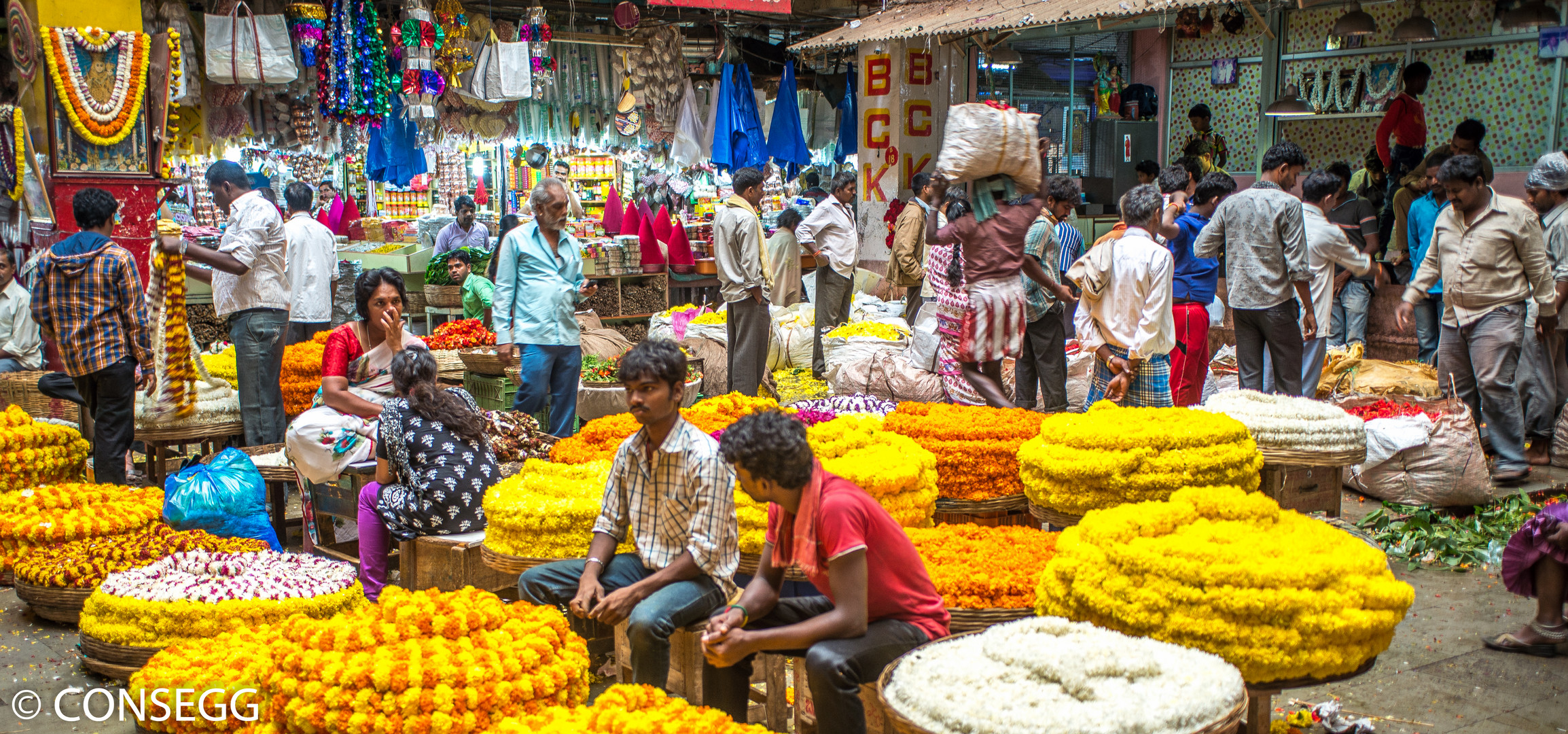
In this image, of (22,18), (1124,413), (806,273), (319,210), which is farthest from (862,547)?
(319,210)

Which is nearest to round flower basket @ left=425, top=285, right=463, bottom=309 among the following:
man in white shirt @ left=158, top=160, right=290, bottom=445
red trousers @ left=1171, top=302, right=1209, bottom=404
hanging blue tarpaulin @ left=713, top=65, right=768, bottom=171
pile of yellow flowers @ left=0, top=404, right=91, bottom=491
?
man in white shirt @ left=158, top=160, right=290, bottom=445

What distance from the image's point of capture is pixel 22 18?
7.16 meters

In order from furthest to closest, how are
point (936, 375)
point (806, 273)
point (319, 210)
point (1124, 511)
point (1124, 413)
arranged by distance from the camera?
point (319, 210), point (806, 273), point (936, 375), point (1124, 413), point (1124, 511)

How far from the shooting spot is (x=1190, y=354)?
6.77 meters

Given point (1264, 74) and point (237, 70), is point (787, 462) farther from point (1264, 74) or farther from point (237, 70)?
point (1264, 74)

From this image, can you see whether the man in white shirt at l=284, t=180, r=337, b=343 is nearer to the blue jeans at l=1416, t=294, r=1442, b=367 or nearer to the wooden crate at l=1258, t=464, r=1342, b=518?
the wooden crate at l=1258, t=464, r=1342, b=518

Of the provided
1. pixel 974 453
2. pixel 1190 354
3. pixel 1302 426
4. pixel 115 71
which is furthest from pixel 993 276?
pixel 115 71

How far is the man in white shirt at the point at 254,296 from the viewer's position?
706cm

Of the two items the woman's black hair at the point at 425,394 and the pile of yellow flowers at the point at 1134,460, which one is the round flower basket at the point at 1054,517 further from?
the woman's black hair at the point at 425,394

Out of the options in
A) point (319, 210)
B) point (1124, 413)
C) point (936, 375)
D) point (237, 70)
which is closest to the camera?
Answer: point (1124, 413)

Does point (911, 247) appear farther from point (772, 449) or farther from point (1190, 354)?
point (772, 449)

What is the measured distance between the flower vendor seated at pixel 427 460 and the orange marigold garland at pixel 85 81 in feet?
12.6

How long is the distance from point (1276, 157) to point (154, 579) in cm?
606

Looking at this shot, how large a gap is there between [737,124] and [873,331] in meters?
4.23
